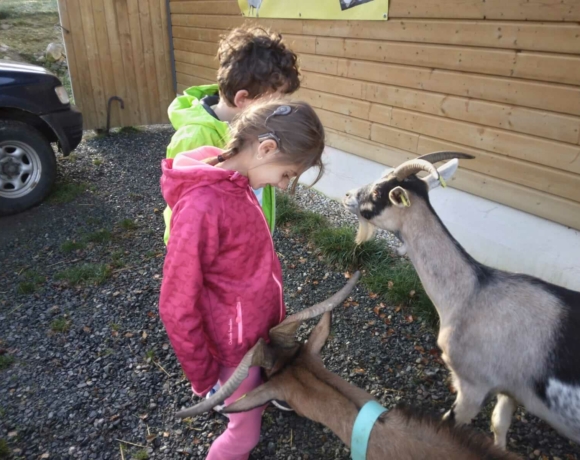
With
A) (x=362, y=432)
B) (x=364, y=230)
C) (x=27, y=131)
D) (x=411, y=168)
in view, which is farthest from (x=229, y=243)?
(x=27, y=131)

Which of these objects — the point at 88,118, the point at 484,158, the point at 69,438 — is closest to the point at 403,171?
the point at 484,158

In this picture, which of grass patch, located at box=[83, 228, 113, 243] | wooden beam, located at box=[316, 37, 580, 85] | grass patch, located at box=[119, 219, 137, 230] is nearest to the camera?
wooden beam, located at box=[316, 37, 580, 85]

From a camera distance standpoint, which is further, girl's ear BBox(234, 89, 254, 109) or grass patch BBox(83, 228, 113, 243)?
grass patch BBox(83, 228, 113, 243)

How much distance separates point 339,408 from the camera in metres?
1.83

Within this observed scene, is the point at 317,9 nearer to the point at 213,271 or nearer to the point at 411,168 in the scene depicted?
the point at 411,168

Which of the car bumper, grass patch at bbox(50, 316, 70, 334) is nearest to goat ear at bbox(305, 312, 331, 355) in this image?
grass patch at bbox(50, 316, 70, 334)

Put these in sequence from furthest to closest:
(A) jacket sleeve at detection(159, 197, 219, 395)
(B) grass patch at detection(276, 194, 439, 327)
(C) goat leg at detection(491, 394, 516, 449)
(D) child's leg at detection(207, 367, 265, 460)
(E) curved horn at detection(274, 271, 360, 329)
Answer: (B) grass patch at detection(276, 194, 439, 327), (C) goat leg at detection(491, 394, 516, 449), (D) child's leg at detection(207, 367, 265, 460), (E) curved horn at detection(274, 271, 360, 329), (A) jacket sleeve at detection(159, 197, 219, 395)

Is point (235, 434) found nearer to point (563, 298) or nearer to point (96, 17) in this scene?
point (563, 298)

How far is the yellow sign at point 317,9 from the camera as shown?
485 centimetres

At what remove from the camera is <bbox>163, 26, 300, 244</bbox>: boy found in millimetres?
2508

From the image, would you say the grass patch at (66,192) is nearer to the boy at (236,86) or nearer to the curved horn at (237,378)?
the boy at (236,86)

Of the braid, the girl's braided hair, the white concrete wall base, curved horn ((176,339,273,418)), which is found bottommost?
the white concrete wall base

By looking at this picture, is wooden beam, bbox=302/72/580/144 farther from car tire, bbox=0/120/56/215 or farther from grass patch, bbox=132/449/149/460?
grass patch, bbox=132/449/149/460

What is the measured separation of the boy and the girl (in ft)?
1.12
